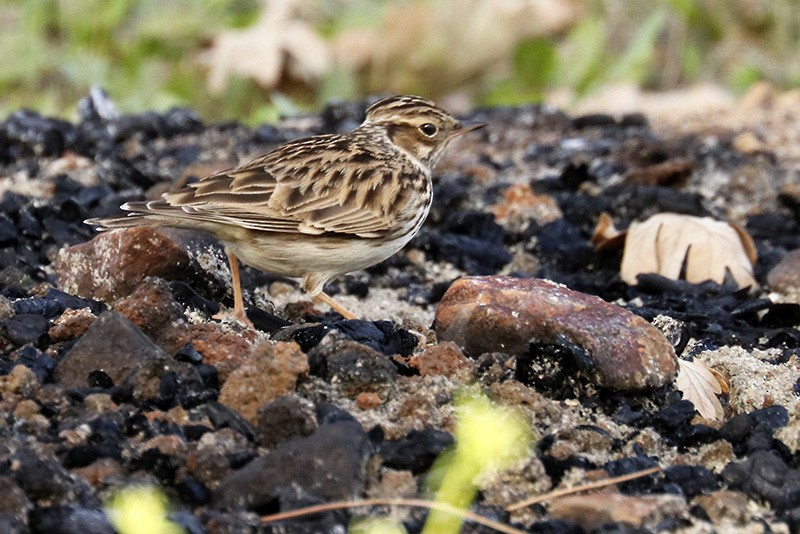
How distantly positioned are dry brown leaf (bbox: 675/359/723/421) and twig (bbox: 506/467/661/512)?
64 cm

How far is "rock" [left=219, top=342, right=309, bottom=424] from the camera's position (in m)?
4.51

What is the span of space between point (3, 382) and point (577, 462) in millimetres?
2012

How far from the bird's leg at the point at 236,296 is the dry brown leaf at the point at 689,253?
2234mm

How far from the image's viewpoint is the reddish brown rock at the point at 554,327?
4965 millimetres

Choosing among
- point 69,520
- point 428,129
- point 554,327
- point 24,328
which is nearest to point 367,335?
point 554,327

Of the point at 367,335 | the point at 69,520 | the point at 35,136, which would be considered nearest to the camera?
the point at 69,520

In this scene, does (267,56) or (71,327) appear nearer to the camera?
(71,327)

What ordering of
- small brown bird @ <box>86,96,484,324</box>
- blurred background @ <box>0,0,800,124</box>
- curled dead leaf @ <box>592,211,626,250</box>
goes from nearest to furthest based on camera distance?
small brown bird @ <box>86,96,484,324</box> → curled dead leaf @ <box>592,211,626,250</box> → blurred background @ <box>0,0,800,124</box>

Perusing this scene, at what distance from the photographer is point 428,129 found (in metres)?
6.99

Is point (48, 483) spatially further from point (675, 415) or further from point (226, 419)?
point (675, 415)

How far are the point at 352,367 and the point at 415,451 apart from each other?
572mm

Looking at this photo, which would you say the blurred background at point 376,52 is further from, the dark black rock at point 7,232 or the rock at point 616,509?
the rock at point 616,509

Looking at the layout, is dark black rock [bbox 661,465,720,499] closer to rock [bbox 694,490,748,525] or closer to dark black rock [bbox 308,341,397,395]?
rock [bbox 694,490,748,525]

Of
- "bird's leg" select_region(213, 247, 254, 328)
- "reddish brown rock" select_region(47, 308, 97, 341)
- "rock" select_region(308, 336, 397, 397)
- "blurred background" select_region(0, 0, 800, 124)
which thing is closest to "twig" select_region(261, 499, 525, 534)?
"rock" select_region(308, 336, 397, 397)
